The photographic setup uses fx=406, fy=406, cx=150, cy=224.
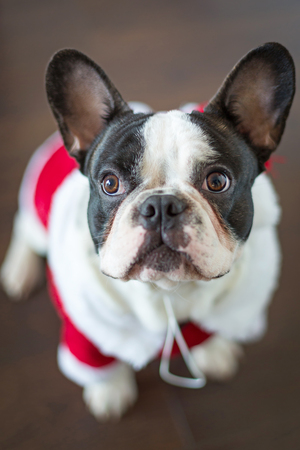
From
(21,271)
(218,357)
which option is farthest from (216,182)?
(21,271)

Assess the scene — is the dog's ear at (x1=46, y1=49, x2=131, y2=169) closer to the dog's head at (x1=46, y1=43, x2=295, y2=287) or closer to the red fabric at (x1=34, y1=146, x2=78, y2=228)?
the dog's head at (x1=46, y1=43, x2=295, y2=287)

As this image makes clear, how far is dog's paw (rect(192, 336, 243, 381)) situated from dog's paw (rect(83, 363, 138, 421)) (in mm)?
346

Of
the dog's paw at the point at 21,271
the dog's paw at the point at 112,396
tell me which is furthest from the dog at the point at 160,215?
the dog's paw at the point at 21,271

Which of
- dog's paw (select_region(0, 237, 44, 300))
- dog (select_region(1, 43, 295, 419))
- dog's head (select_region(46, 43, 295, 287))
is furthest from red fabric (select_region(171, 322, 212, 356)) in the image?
dog's paw (select_region(0, 237, 44, 300))

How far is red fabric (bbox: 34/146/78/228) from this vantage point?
5.59ft

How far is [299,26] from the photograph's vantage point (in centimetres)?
300

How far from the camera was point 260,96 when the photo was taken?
1.16m

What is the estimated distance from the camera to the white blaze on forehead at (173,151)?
1.03 meters

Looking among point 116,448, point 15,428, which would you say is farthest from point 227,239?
point 15,428

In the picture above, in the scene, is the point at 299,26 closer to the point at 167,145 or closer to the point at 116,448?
the point at 167,145

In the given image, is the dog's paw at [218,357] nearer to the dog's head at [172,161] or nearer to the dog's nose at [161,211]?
the dog's head at [172,161]

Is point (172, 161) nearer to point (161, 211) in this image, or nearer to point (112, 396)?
point (161, 211)

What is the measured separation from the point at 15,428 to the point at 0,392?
18cm

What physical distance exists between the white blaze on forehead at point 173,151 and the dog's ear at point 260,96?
0.51ft
